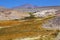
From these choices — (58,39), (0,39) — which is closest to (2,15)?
(0,39)

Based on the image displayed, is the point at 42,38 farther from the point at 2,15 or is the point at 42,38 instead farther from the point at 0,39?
the point at 2,15

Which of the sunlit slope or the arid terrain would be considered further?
the sunlit slope

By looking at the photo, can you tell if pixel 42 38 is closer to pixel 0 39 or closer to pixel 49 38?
pixel 49 38

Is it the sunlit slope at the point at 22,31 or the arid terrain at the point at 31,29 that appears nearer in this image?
the arid terrain at the point at 31,29

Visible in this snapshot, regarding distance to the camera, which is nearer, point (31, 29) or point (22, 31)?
point (22, 31)

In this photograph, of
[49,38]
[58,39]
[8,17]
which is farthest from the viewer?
[8,17]

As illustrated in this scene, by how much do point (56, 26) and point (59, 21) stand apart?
1.58ft

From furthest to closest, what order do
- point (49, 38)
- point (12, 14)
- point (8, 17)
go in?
point (12, 14)
point (8, 17)
point (49, 38)

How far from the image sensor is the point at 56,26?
60.9 ft

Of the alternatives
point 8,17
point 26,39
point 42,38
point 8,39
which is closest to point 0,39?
point 8,39

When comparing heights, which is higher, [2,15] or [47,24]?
[2,15]

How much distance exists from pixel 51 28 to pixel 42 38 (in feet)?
17.6

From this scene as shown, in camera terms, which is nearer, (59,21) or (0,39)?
(0,39)

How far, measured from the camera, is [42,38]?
13539 millimetres
